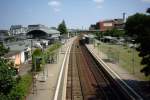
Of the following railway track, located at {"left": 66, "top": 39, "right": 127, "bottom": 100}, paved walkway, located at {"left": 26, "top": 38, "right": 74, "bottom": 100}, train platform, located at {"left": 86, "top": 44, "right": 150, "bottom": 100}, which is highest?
train platform, located at {"left": 86, "top": 44, "right": 150, "bottom": 100}

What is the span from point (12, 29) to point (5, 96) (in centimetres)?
14223

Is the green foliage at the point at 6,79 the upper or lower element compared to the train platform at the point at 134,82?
upper

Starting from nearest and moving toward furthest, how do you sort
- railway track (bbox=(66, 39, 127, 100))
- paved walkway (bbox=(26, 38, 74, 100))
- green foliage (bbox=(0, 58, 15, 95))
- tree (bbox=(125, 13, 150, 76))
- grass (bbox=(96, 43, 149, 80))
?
green foliage (bbox=(0, 58, 15, 95)), tree (bbox=(125, 13, 150, 76)), paved walkway (bbox=(26, 38, 74, 100)), railway track (bbox=(66, 39, 127, 100)), grass (bbox=(96, 43, 149, 80))

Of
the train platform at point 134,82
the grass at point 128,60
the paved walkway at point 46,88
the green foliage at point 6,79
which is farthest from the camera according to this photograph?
the grass at point 128,60

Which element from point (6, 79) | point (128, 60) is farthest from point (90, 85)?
point (128, 60)

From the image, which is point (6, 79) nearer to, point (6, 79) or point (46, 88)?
point (6, 79)

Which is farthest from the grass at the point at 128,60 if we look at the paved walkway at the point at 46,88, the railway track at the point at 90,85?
the paved walkway at the point at 46,88

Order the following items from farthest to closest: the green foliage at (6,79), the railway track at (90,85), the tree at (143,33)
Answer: the railway track at (90,85) < the tree at (143,33) < the green foliage at (6,79)

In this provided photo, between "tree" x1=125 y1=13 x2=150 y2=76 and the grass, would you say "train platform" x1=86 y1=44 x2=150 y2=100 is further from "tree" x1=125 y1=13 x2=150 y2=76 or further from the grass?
"tree" x1=125 y1=13 x2=150 y2=76

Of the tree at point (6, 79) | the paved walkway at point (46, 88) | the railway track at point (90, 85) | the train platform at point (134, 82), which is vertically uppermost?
the tree at point (6, 79)

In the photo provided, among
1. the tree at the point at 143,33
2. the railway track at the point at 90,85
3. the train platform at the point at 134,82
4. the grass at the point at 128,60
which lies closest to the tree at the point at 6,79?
the railway track at the point at 90,85

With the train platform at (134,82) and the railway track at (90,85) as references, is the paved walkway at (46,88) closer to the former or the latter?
the railway track at (90,85)

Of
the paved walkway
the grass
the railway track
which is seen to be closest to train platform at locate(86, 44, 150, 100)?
the grass

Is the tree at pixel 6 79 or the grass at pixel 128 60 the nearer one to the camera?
the tree at pixel 6 79
